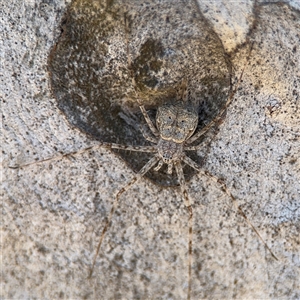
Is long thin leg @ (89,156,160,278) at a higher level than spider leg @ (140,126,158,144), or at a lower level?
lower

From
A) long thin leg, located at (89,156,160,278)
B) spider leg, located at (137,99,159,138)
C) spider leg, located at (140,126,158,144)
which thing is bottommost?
long thin leg, located at (89,156,160,278)

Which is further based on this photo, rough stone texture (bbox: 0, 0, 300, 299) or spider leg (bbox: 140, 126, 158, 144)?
spider leg (bbox: 140, 126, 158, 144)

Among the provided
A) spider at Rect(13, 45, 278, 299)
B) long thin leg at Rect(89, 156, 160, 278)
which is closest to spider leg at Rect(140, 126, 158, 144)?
spider at Rect(13, 45, 278, 299)

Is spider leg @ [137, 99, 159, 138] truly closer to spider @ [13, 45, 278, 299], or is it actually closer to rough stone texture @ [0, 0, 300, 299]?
spider @ [13, 45, 278, 299]

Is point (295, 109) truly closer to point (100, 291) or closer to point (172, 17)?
point (172, 17)

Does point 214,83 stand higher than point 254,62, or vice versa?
point 254,62

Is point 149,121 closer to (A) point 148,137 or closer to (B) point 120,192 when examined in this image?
(A) point 148,137

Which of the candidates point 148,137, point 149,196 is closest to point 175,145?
point 148,137

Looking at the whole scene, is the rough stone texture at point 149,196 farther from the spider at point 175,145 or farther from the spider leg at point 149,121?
the spider leg at point 149,121

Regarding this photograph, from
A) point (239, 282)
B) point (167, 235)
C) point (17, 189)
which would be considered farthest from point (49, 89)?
point (239, 282)
